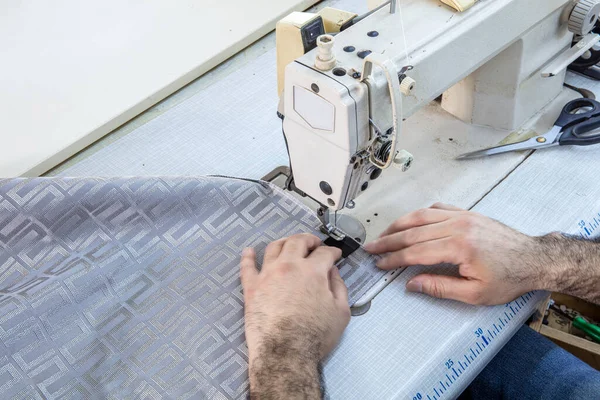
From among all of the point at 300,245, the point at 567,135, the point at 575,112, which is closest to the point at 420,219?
the point at 300,245

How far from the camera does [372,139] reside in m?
1.25

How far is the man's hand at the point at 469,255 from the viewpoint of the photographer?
1.33 metres

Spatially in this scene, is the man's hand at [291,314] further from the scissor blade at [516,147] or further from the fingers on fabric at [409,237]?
the scissor blade at [516,147]

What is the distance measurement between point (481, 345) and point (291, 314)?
0.44 m

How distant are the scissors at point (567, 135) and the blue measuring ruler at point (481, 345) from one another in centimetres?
44

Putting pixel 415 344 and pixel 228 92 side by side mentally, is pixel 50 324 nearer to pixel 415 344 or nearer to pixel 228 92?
pixel 415 344

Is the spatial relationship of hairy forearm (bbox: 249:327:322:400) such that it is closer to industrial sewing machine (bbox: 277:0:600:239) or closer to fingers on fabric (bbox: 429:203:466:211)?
industrial sewing machine (bbox: 277:0:600:239)

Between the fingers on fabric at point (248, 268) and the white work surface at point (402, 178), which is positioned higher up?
the fingers on fabric at point (248, 268)

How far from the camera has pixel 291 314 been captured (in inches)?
48.8

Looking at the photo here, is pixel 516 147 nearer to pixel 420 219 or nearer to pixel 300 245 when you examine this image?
pixel 420 219

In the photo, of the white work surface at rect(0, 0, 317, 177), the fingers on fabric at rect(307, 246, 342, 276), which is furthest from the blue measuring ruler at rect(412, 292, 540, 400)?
the white work surface at rect(0, 0, 317, 177)

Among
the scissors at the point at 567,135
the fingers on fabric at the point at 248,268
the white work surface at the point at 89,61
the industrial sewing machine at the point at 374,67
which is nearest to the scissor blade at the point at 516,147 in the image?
the scissors at the point at 567,135

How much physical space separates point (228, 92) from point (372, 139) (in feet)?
3.25

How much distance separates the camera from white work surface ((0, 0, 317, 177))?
6.67ft
